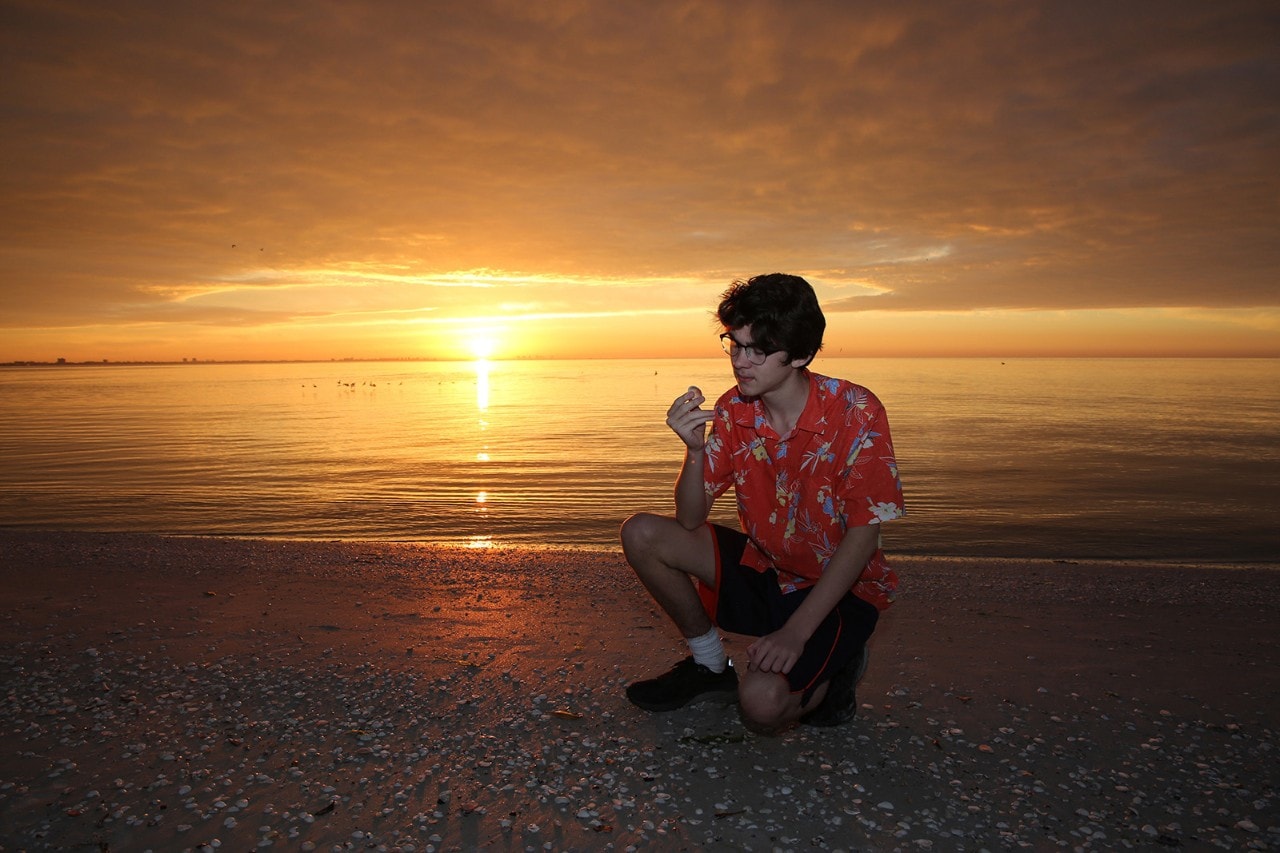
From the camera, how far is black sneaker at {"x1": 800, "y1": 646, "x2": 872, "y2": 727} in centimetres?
468

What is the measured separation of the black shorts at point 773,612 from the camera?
14.4 ft

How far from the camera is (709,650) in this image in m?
5.09

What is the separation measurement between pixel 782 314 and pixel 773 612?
6.10 ft

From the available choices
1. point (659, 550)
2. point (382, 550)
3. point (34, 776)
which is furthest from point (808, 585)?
point (382, 550)

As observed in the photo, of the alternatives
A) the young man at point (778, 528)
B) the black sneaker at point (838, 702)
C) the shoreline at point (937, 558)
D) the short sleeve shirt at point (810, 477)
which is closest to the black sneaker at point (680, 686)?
the young man at point (778, 528)

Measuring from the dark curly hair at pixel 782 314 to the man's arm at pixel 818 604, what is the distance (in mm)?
1072

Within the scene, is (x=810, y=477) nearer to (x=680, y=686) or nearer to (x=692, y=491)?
(x=692, y=491)

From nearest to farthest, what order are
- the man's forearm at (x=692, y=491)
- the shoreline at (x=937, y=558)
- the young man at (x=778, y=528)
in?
the young man at (x=778, y=528), the man's forearm at (x=692, y=491), the shoreline at (x=937, y=558)

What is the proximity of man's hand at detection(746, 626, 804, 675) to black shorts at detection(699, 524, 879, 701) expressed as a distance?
306 millimetres

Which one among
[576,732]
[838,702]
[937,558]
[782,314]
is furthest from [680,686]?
[937,558]

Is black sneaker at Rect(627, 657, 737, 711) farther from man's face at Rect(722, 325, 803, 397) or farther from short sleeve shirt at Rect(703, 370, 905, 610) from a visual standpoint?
man's face at Rect(722, 325, 803, 397)

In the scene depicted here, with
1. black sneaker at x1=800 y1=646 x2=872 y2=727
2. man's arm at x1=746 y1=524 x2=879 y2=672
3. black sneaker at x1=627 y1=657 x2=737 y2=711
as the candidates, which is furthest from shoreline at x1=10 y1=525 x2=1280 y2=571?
man's arm at x1=746 y1=524 x2=879 y2=672

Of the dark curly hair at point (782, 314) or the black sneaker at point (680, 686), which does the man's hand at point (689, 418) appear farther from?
the black sneaker at point (680, 686)

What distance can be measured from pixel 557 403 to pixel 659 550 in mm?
47491
